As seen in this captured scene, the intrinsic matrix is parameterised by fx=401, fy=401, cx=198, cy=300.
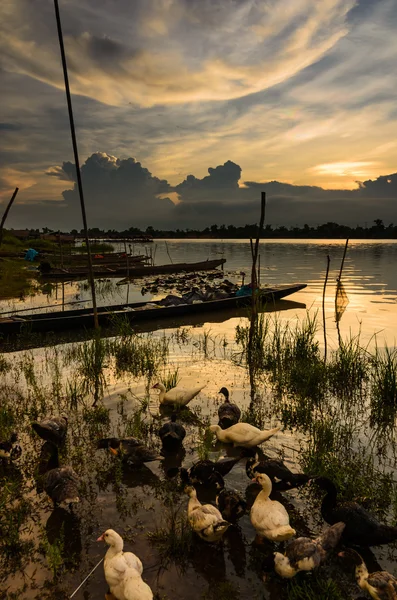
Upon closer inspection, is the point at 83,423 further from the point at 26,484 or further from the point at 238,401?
the point at 238,401

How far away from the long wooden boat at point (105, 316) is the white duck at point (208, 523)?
9214 millimetres

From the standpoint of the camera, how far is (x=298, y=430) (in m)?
7.12

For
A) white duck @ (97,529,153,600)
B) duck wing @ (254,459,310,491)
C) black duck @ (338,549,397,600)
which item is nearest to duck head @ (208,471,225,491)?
duck wing @ (254,459,310,491)

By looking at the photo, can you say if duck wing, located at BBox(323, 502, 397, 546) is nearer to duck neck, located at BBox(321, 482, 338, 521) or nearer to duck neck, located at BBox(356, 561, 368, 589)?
duck neck, located at BBox(321, 482, 338, 521)

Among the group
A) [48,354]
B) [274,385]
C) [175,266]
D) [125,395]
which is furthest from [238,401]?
[175,266]

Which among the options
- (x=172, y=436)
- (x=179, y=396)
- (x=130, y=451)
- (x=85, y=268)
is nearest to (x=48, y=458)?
(x=130, y=451)

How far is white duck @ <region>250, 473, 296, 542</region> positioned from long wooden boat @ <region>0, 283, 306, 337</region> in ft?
29.7

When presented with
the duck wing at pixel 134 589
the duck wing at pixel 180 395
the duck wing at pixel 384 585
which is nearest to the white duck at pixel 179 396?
the duck wing at pixel 180 395

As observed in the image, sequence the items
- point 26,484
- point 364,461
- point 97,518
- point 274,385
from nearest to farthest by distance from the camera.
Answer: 1. point 97,518
2. point 26,484
3. point 364,461
4. point 274,385

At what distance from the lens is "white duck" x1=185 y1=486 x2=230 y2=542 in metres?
4.09

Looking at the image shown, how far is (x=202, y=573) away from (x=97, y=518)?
1.46 m

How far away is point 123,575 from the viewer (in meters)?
3.55

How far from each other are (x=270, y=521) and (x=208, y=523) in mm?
642

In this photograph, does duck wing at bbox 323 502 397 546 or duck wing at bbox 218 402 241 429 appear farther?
duck wing at bbox 218 402 241 429
